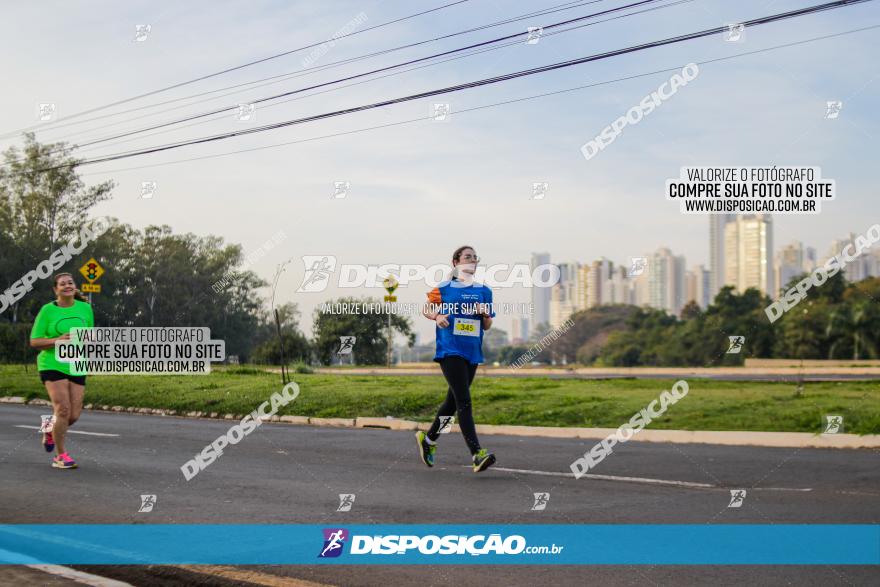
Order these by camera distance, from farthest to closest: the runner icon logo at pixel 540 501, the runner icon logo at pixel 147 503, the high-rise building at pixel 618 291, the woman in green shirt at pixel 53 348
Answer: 1. the high-rise building at pixel 618 291
2. the woman in green shirt at pixel 53 348
3. the runner icon logo at pixel 147 503
4. the runner icon logo at pixel 540 501

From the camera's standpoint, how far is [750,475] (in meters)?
9.13

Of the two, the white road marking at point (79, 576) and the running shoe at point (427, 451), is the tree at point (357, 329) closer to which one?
the running shoe at point (427, 451)

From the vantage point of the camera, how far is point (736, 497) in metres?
7.66

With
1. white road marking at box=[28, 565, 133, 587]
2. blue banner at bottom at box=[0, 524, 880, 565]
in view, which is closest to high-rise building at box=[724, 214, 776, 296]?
blue banner at bottom at box=[0, 524, 880, 565]

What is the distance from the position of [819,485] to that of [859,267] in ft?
192

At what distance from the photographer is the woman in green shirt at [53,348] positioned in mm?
9562

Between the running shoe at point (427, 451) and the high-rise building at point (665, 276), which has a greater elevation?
the high-rise building at point (665, 276)

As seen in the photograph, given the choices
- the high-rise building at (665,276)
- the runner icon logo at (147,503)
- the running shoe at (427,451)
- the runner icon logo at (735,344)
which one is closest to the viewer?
the runner icon logo at (147,503)

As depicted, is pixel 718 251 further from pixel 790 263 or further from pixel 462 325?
pixel 462 325

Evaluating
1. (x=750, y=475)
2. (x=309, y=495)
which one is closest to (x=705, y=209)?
(x=750, y=475)

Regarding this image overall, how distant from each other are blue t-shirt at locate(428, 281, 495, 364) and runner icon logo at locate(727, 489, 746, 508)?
9.20 ft

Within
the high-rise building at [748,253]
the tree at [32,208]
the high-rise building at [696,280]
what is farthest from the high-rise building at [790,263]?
the tree at [32,208]

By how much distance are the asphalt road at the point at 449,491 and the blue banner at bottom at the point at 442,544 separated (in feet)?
0.66

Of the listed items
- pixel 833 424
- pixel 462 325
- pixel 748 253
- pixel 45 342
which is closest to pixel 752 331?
pixel 748 253
